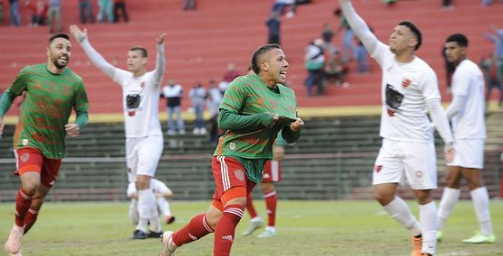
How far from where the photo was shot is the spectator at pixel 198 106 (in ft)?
103

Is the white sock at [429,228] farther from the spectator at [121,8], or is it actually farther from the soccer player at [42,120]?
the spectator at [121,8]

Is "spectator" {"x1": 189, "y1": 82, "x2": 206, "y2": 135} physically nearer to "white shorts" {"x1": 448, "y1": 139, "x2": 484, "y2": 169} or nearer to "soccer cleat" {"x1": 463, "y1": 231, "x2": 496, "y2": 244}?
"white shorts" {"x1": 448, "y1": 139, "x2": 484, "y2": 169}

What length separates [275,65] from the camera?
31.1ft

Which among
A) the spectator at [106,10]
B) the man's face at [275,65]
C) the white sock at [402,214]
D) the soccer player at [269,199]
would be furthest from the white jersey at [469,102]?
the spectator at [106,10]

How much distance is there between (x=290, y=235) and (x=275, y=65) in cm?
558

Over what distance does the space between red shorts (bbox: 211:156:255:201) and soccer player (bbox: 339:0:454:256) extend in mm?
2148

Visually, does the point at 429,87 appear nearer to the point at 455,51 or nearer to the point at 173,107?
the point at 455,51

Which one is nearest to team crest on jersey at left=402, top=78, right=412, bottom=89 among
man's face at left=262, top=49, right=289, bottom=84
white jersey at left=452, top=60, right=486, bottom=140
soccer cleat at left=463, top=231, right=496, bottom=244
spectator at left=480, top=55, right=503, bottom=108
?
Result: man's face at left=262, top=49, right=289, bottom=84

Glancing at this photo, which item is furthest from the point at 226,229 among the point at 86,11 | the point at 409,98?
the point at 86,11

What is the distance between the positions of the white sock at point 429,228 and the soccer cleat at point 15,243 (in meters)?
4.33

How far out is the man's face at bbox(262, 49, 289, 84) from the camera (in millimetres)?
9500

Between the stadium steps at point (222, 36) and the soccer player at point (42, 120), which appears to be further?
the stadium steps at point (222, 36)

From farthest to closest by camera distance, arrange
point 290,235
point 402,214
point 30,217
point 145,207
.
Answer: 1. point 290,235
2. point 145,207
3. point 30,217
4. point 402,214

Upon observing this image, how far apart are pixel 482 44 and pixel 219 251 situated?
85.3 ft
